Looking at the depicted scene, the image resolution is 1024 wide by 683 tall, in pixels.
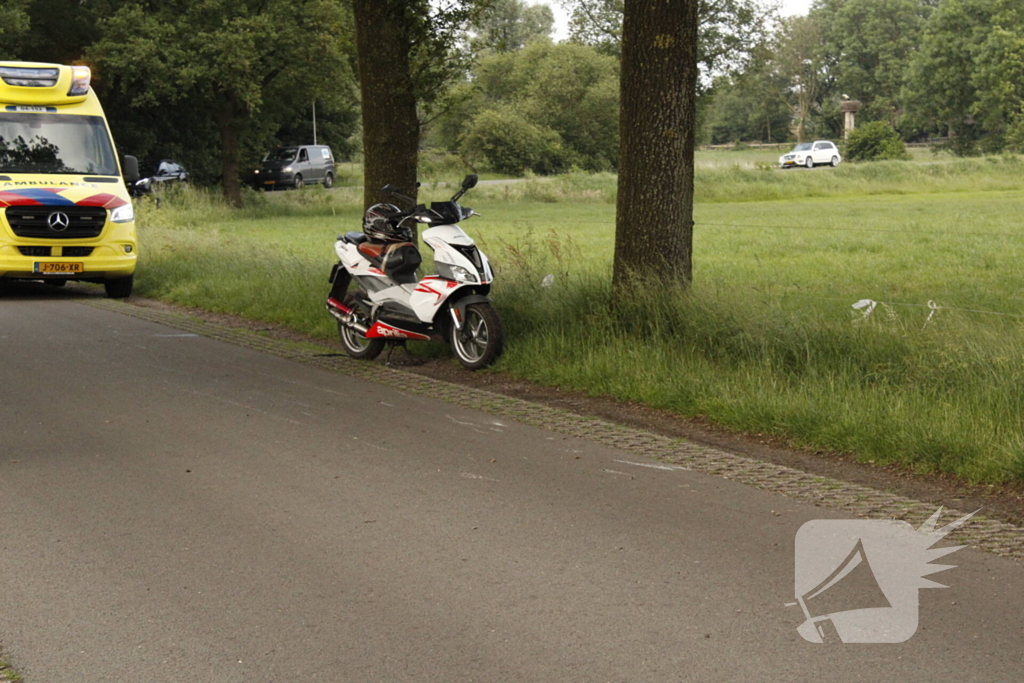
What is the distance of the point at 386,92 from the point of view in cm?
1360

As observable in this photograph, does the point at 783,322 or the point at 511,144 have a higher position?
the point at 511,144

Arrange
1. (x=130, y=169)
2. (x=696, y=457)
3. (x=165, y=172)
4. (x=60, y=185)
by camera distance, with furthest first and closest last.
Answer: (x=165, y=172) < (x=130, y=169) < (x=60, y=185) < (x=696, y=457)

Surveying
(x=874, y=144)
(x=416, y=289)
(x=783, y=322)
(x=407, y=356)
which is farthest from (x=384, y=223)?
(x=874, y=144)

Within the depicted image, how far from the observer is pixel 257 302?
15055mm

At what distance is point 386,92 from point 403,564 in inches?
358

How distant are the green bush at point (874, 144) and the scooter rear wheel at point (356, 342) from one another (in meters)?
69.8

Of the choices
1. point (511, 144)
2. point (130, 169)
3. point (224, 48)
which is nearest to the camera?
point (130, 169)

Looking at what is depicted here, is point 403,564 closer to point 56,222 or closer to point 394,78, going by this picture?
point 394,78

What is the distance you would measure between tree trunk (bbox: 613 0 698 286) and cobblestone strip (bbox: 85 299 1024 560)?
2.14 m

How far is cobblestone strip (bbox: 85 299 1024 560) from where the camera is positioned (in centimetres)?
583

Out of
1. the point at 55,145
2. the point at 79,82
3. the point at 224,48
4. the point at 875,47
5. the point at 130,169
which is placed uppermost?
the point at 875,47

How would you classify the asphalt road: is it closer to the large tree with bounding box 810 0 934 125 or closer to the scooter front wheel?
the scooter front wheel

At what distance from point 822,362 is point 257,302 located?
8.16 metres

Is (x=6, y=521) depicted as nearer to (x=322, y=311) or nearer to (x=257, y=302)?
(x=322, y=311)
